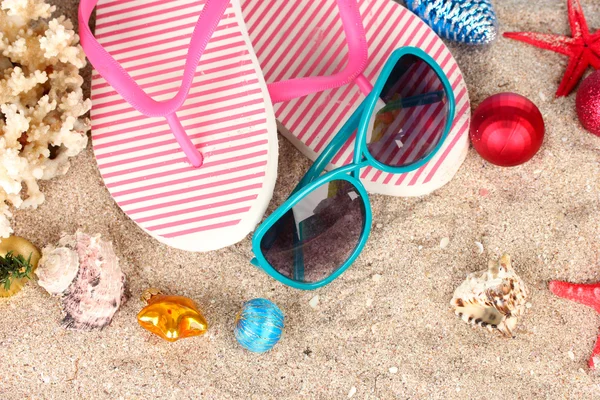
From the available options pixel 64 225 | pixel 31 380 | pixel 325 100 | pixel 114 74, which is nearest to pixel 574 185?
pixel 325 100

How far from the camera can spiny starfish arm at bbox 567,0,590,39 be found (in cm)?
160

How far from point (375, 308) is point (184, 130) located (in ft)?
1.94

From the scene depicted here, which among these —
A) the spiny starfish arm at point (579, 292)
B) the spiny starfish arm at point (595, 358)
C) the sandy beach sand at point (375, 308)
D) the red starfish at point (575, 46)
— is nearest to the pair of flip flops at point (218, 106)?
the sandy beach sand at point (375, 308)

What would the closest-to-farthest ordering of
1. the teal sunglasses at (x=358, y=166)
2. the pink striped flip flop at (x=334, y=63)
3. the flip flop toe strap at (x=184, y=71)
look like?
1. the flip flop toe strap at (x=184, y=71)
2. the teal sunglasses at (x=358, y=166)
3. the pink striped flip flop at (x=334, y=63)

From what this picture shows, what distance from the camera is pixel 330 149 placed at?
151 centimetres

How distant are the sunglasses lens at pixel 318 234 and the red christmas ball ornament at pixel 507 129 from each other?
12.0 inches

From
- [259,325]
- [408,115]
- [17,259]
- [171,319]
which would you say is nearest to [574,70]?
[408,115]

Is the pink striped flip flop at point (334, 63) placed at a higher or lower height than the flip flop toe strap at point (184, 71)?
lower

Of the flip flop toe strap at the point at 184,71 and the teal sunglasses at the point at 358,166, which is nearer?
the flip flop toe strap at the point at 184,71

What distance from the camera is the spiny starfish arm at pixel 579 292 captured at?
1.52 m

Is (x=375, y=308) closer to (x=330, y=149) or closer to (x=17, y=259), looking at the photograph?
(x=330, y=149)

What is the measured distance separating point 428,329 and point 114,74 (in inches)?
34.7

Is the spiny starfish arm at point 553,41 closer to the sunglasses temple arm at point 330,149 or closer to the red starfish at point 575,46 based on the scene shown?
the red starfish at point 575,46

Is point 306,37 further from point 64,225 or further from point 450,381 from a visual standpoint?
point 450,381
